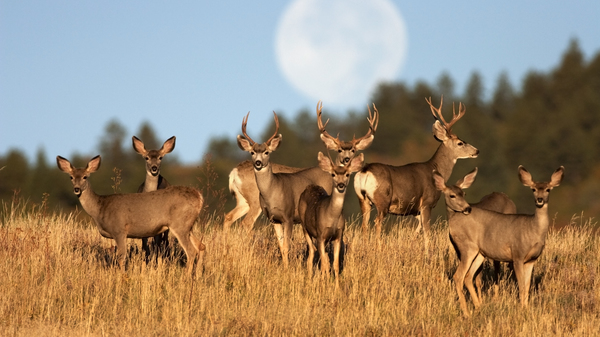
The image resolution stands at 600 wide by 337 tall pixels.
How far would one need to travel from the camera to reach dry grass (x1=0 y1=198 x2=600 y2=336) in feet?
25.5

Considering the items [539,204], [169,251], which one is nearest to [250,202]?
[169,251]

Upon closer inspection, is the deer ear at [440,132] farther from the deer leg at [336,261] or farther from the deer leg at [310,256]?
the deer leg at [336,261]

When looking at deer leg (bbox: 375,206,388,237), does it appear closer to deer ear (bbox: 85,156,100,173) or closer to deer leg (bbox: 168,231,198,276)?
deer leg (bbox: 168,231,198,276)

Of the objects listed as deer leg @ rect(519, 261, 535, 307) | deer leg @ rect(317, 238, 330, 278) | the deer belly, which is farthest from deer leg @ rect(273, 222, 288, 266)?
deer leg @ rect(519, 261, 535, 307)

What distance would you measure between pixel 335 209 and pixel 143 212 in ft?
7.55

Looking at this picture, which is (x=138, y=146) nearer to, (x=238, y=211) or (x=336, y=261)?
(x=238, y=211)

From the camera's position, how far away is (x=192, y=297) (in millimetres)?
8625

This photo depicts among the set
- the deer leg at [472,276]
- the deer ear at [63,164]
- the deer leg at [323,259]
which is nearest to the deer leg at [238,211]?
the deer ear at [63,164]

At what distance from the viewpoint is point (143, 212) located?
30.9 ft

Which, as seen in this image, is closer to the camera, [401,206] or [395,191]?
[395,191]

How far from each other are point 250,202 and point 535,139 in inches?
2722

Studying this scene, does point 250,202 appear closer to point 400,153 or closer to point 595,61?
point 400,153

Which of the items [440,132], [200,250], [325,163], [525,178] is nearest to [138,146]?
[200,250]

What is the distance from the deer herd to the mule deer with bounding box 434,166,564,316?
1cm
